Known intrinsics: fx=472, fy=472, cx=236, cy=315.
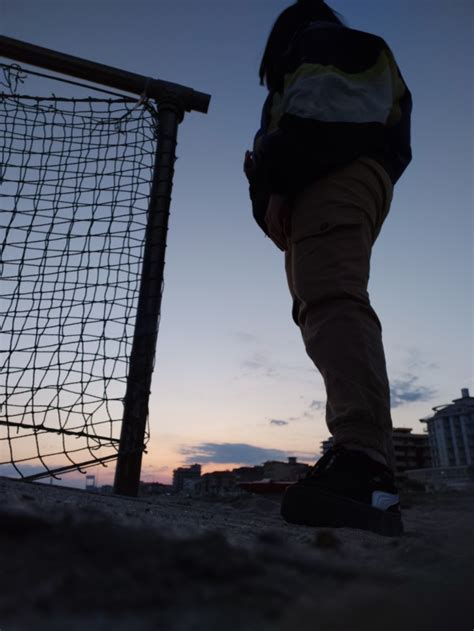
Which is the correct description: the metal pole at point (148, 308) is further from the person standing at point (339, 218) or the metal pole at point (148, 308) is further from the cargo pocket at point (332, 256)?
the cargo pocket at point (332, 256)

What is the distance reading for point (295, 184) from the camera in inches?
64.8

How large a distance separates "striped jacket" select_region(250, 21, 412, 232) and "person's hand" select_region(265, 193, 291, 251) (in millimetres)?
36

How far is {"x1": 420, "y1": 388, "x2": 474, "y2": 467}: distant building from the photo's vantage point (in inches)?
841

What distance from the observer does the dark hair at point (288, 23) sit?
212 cm

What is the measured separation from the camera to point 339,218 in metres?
1.56

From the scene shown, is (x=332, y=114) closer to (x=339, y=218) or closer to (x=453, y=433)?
(x=339, y=218)

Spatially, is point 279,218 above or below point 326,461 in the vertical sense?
above

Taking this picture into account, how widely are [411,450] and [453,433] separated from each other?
9.93 m

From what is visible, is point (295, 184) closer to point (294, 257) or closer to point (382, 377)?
point (294, 257)

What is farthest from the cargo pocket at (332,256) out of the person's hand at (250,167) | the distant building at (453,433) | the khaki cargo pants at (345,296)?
the distant building at (453,433)

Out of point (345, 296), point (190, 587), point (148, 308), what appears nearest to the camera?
point (190, 587)

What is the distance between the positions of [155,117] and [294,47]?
1259 millimetres

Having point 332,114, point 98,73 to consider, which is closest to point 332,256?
point 332,114

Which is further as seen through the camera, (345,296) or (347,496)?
(345,296)
